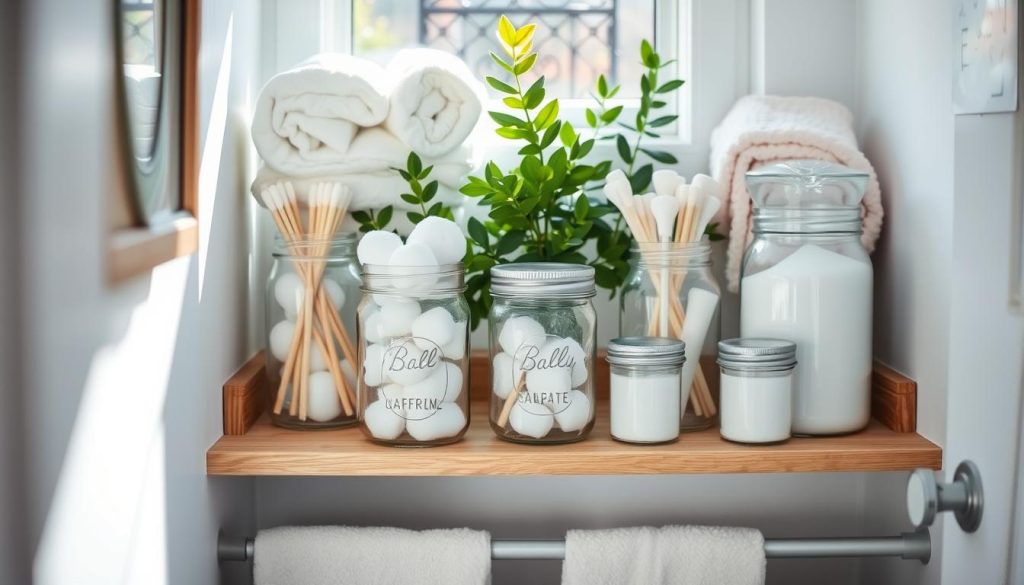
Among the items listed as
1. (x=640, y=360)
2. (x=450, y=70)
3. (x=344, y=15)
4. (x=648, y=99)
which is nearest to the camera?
(x=640, y=360)

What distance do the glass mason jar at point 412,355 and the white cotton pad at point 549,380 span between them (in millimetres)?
79

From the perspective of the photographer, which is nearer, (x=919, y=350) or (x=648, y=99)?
(x=919, y=350)

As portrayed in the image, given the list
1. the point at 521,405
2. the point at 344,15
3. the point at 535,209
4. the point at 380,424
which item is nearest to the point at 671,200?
the point at 535,209

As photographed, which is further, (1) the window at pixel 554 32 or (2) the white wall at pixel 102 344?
(1) the window at pixel 554 32

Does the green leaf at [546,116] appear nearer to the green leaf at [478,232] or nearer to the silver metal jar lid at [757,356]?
the green leaf at [478,232]

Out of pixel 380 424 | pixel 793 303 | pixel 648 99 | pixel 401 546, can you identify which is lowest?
pixel 401 546

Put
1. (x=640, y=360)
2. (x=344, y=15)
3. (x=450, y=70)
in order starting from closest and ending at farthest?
(x=640, y=360) → (x=450, y=70) → (x=344, y=15)

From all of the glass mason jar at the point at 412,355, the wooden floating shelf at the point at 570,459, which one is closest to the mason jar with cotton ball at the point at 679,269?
the wooden floating shelf at the point at 570,459

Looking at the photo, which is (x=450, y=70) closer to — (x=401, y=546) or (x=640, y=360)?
(x=640, y=360)

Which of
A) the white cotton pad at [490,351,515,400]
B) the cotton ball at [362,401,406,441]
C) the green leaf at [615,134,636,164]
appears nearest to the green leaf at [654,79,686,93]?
the green leaf at [615,134,636,164]

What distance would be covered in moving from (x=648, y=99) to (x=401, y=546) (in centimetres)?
59

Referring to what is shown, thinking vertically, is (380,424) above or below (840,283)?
below

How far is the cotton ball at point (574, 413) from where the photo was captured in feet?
3.64

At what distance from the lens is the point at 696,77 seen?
1.39 m
